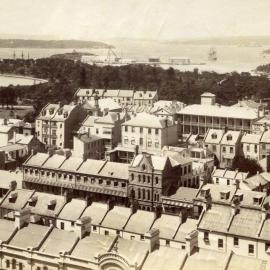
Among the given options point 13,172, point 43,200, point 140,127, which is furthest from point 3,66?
point 43,200

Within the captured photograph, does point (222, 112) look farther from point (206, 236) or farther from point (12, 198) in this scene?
point (206, 236)

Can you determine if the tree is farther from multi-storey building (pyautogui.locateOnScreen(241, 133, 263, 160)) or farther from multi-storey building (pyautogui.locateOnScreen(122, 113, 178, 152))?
multi-storey building (pyautogui.locateOnScreen(122, 113, 178, 152))

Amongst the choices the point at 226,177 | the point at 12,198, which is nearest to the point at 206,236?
the point at 12,198

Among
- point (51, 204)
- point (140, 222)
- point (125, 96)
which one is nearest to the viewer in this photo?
point (140, 222)

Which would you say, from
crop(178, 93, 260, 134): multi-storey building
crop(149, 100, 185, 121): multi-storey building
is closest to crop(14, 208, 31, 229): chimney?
crop(149, 100, 185, 121): multi-storey building

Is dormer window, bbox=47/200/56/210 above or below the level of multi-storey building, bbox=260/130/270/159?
below

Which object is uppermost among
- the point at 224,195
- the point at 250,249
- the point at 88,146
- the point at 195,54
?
the point at 195,54

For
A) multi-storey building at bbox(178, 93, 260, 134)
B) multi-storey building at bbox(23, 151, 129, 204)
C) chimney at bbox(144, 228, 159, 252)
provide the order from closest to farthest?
1. chimney at bbox(144, 228, 159, 252)
2. multi-storey building at bbox(23, 151, 129, 204)
3. multi-storey building at bbox(178, 93, 260, 134)
